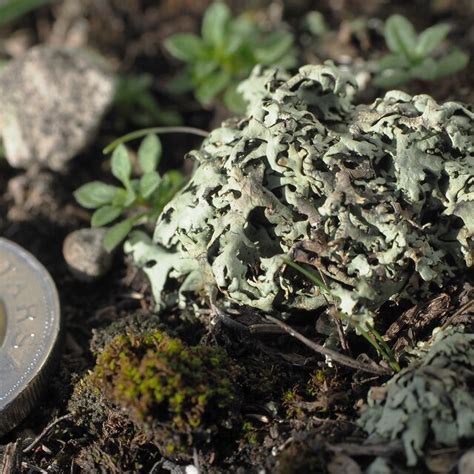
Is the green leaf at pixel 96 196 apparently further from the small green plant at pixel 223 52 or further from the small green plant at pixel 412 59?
the small green plant at pixel 412 59

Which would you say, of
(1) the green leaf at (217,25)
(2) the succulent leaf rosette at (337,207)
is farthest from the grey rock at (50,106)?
(2) the succulent leaf rosette at (337,207)

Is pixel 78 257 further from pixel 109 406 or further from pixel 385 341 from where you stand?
pixel 385 341

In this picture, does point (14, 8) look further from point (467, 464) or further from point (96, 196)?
point (467, 464)

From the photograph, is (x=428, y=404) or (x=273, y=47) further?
(x=273, y=47)

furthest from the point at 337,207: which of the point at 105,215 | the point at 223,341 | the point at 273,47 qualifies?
the point at 273,47

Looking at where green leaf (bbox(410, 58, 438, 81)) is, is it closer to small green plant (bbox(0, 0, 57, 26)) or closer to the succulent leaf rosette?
the succulent leaf rosette

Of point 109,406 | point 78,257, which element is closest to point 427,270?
point 109,406
